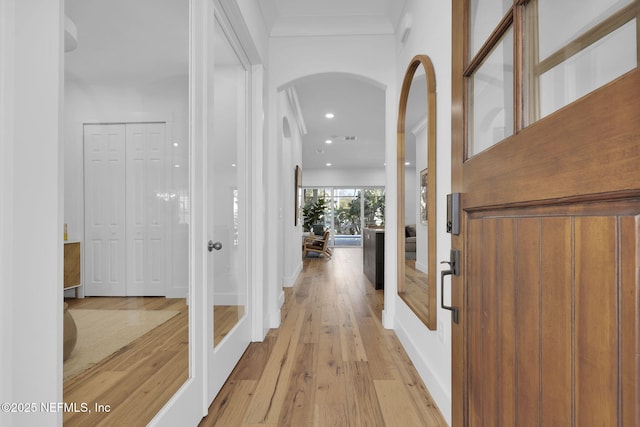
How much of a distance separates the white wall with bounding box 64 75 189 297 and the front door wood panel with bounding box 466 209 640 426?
43.7 inches

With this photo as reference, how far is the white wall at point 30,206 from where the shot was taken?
76cm

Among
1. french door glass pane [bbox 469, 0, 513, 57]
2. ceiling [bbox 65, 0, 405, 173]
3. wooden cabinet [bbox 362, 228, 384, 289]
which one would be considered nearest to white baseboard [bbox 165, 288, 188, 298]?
ceiling [bbox 65, 0, 405, 173]

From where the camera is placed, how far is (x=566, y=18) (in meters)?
0.61

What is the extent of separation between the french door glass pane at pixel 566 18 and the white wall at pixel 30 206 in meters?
1.10

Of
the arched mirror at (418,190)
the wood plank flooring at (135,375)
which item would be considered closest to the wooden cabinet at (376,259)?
the arched mirror at (418,190)

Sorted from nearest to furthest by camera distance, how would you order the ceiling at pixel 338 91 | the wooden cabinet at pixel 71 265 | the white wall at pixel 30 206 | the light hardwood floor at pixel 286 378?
the white wall at pixel 30 206 < the wooden cabinet at pixel 71 265 < the light hardwood floor at pixel 286 378 < the ceiling at pixel 338 91

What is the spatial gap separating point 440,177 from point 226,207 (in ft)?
4.25

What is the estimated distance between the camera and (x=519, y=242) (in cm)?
73

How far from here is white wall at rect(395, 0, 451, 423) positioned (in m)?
1.69

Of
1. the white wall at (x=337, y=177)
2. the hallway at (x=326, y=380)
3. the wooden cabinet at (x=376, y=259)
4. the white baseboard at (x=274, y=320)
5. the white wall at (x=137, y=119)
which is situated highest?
the white wall at (x=337, y=177)

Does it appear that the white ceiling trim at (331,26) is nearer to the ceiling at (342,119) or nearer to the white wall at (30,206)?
the ceiling at (342,119)

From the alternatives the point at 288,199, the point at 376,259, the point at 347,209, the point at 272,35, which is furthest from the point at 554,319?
the point at 347,209

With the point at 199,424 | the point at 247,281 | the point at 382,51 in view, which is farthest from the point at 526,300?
the point at 382,51

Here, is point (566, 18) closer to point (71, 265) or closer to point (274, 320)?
point (71, 265)
